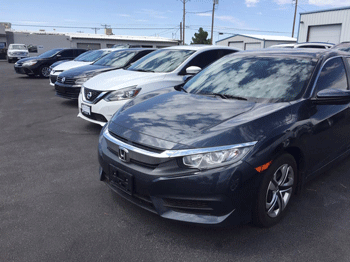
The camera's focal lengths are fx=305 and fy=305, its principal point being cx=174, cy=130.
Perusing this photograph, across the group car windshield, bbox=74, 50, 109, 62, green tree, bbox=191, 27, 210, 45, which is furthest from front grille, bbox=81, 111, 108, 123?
green tree, bbox=191, 27, 210, 45

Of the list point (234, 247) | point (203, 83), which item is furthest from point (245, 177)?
point (203, 83)

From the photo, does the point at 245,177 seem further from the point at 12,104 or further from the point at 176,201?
the point at 12,104

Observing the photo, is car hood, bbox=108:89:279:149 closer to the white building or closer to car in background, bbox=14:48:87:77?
car in background, bbox=14:48:87:77

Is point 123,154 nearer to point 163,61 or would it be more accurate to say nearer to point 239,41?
point 163,61

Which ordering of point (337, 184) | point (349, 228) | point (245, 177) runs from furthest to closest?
point (337, 184) → point (349, 228) → point (245, 177)

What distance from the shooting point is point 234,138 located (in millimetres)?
2344

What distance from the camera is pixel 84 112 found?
18.1 feet

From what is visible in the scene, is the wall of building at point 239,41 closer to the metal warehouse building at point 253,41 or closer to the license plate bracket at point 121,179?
the metal warehouse building at point 253,41

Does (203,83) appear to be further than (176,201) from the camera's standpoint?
Yes

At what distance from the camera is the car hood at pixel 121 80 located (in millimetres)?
5434

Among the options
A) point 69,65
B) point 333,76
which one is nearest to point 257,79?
point 333,76

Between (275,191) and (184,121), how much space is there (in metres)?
1.01

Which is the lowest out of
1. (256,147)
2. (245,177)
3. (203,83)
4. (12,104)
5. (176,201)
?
(12,104)

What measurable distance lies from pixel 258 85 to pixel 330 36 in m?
21.1
